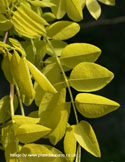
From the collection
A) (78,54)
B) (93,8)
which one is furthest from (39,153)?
(93,8)

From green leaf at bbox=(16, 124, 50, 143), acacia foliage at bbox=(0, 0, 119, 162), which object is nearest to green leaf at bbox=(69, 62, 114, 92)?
acacia foliage at bbox=(0, 0, 119, 162)

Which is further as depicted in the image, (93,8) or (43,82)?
(93,8)

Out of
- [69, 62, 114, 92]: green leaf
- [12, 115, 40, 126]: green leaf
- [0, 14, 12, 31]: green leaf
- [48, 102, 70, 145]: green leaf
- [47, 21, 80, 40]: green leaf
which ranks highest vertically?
[0, 14, 12, 31]: green leaf

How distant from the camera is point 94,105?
44 cm

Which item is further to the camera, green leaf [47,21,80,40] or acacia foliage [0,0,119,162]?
green leaf [47,21,80,40]

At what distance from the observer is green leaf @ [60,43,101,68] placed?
19.1 inches

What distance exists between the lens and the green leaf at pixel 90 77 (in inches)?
17.8

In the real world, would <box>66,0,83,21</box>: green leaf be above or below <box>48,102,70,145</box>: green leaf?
above

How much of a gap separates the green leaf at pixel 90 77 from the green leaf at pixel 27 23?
8cm

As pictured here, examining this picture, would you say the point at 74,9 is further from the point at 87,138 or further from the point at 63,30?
the point at 87,138

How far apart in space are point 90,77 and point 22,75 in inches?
4.3

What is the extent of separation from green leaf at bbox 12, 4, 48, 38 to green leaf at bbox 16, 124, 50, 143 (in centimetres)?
13

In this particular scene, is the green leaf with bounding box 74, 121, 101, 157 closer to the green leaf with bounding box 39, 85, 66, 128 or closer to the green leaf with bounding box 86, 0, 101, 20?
the green leaf with bounding box 39, 85, 66, 128

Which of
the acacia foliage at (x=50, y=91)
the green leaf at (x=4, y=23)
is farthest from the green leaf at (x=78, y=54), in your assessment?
the green leaf at (x=4, y=23)
